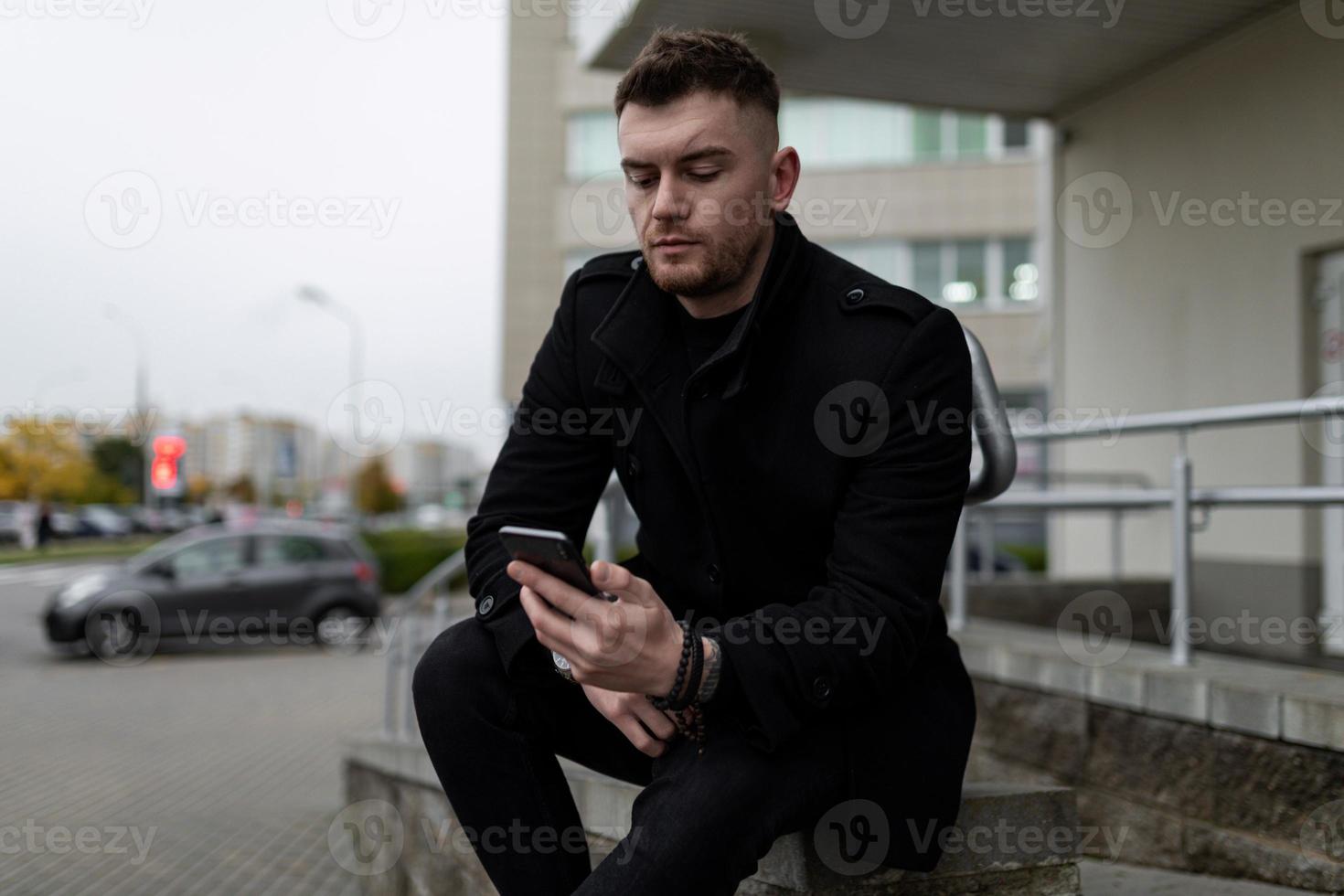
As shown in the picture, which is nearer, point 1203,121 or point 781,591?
point 781,591

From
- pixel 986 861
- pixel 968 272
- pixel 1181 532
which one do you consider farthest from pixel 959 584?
pixel 968 272

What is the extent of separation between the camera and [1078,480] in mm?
8602

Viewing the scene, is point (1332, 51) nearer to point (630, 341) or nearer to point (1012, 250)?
point (630, 341)

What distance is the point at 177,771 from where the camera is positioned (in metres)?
8.48

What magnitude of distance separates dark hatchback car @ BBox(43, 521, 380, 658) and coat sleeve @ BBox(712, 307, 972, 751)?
583 inches

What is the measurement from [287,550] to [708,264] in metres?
15.2

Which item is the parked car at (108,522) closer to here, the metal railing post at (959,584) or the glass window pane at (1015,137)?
A: the glass window pane at (1015,137)

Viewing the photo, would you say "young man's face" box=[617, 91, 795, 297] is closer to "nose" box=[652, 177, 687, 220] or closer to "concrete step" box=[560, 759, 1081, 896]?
"nose" box=[652, 177, 687, 220]

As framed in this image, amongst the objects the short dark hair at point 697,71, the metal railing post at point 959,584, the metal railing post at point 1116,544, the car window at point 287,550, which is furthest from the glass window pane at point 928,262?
the short dark hair at point 697,71

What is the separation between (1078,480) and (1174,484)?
457 cm

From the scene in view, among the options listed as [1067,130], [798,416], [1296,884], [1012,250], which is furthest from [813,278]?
[1012,250]

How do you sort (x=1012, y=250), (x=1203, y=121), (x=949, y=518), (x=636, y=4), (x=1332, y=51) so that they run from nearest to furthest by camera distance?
(x=949, y=518) → (x=1332, y=51) → (x=636, y=4) → (x=1203, y=121) → (x=1012, y=250)

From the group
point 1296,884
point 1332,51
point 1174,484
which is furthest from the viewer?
point 1332,51

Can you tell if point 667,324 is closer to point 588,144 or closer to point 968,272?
point 968,272
